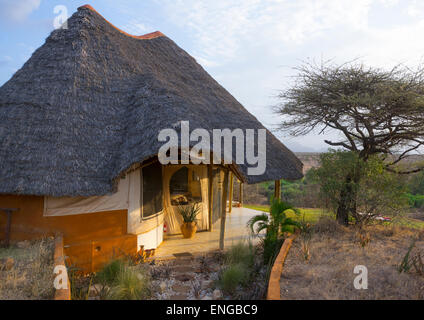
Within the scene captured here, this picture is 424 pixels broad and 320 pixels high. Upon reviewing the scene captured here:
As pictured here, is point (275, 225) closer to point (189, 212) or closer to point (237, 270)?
point (237, 270)

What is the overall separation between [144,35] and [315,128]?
7.50 meters

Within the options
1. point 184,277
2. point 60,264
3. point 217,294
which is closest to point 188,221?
point 184,277

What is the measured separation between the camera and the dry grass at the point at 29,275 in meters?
3.59

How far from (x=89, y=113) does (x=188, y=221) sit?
13.2ft

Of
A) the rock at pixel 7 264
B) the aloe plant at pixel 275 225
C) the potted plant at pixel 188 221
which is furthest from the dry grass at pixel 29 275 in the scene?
the aloe plant at pixel 275 225

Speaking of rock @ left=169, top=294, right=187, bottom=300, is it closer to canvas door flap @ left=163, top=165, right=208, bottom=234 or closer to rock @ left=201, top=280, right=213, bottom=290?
rock @ left=201, top=280, right=213, bottom=290

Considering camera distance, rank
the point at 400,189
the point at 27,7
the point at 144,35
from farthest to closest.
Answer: the point at 144,35, the point at 27,7, the point at 400,189

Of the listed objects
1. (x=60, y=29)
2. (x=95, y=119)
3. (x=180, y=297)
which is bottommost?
(x=180, y=297)

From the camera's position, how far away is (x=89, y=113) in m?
6.39

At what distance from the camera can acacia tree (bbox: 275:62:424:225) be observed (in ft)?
22.9

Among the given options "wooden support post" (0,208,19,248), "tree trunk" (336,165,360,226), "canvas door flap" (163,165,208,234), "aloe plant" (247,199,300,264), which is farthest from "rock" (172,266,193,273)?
"tree trunk" (336,165,360,226)

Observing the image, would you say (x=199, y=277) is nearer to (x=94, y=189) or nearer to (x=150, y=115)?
(x=94, y=189)

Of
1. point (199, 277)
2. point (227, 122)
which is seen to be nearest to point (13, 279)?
point (199, 277)
